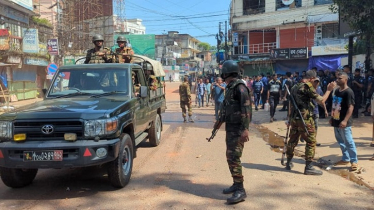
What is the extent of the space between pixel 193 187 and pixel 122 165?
1104mm

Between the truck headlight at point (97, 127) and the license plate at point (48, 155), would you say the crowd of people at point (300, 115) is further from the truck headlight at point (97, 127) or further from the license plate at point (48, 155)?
the license plate at point (48, 155)

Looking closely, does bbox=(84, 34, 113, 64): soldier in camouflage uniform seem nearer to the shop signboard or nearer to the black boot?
A: the black boot

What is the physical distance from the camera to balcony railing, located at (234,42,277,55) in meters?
32.8

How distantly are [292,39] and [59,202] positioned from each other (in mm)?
30772

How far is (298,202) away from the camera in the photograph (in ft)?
13.8

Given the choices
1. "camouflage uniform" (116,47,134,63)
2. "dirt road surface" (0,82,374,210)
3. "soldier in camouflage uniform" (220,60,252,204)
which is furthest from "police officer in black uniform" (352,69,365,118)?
"soldier in camouflage uniform" (220,60,252,204)

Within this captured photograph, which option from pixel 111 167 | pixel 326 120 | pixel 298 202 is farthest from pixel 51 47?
pixel 298 202

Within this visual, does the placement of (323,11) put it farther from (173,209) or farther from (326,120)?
(173,209)

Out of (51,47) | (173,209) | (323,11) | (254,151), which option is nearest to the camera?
(173,209)

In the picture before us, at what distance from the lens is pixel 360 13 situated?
10867 mm

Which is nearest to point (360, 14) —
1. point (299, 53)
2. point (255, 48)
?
point (299, 53)

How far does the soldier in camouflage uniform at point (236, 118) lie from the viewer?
4.10 metres

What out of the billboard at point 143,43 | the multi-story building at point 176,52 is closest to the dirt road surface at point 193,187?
the billboard at point 143,43

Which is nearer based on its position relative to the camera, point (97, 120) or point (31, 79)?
point (97, 120)
